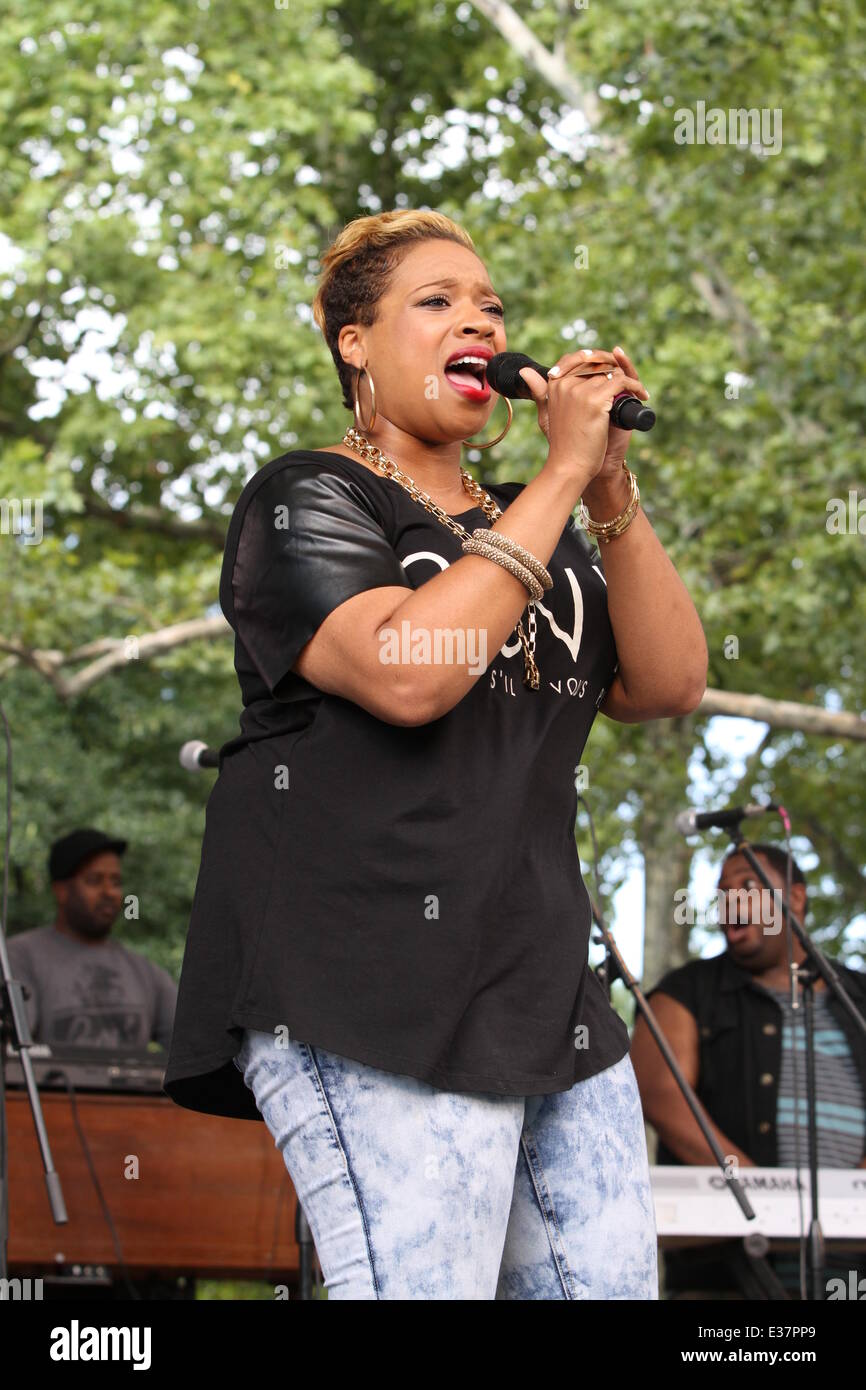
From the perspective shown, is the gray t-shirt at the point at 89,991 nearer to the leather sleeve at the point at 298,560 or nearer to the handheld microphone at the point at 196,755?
the handheld microphone at the point at 196,755

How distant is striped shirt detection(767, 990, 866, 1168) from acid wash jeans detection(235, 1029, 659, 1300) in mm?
3495

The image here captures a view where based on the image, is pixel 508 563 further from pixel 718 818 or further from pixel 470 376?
pixel 718 818

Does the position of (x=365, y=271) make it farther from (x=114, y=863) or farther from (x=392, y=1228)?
(x=114, y=863)

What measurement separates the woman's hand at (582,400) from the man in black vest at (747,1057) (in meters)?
3.45

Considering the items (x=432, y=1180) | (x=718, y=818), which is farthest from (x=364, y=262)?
(x=718, y=818)

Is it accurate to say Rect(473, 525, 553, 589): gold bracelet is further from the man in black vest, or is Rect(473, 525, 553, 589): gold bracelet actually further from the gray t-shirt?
the gray t-shirt

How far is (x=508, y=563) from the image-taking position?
1.68m

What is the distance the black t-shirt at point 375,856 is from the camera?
1.63 meters

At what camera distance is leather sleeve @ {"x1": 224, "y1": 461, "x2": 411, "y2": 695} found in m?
1.71

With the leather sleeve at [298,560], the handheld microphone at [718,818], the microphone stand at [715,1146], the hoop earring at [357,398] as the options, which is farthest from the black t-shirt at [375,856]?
the handheld microphone at [718,818]

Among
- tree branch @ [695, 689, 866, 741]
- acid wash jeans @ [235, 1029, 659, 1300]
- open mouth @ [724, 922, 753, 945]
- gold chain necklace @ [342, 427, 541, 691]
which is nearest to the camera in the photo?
acid wash jeans @ [235, 1029, 659, 1300]

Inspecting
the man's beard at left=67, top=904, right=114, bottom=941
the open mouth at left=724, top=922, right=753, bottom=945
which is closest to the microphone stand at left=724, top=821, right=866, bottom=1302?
the open mouth at left=724, top=922, right=753, bottom=945

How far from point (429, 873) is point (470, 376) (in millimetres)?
654

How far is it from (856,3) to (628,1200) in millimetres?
7612
